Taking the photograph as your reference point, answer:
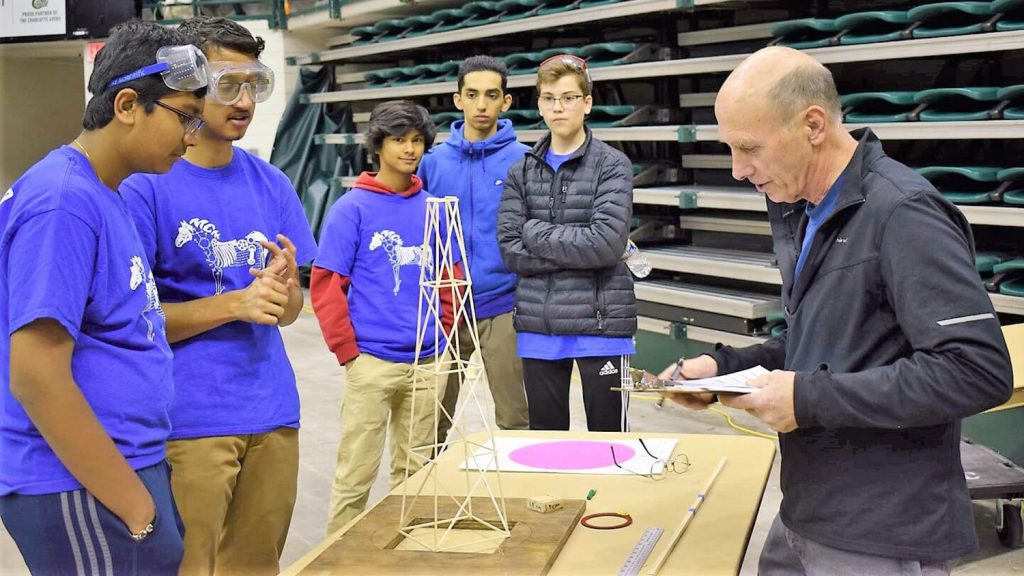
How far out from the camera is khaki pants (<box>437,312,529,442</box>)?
150 inches

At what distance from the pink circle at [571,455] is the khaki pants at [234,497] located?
551 mm

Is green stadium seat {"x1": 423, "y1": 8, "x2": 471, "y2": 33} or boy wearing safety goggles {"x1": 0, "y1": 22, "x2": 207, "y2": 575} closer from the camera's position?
boy wearing safety goggles {"x1": 0, "y1": 22, "x2": 207, "y2": 575}

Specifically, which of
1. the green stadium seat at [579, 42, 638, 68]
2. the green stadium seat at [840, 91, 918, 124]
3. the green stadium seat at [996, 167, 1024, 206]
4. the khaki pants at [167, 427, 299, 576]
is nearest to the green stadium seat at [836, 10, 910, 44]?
the green stadium seat at [840, 91, 918, 124]

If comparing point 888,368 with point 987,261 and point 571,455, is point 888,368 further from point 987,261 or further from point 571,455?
point 987,261

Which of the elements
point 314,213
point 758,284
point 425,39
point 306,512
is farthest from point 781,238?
point 314,213

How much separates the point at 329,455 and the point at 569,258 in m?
2.19

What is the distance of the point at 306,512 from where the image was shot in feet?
14.1

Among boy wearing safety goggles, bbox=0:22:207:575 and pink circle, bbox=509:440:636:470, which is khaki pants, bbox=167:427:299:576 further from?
pink circle, bbox=509:440:636:470

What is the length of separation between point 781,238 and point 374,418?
1.72m

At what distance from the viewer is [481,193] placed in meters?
3.85

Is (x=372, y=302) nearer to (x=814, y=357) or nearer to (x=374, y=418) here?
(x=374, y=418)

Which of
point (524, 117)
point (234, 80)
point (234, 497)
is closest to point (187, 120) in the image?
point (234, 80)

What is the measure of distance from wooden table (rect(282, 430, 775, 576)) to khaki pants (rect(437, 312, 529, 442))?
1.07 meters

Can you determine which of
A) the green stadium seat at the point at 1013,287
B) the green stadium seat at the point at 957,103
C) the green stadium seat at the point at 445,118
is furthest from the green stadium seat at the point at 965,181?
the green stadium seat at the point at 445,118
